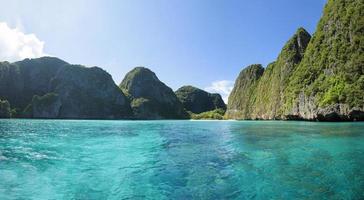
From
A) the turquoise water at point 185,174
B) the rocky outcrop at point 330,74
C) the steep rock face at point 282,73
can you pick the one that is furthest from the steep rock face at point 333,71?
the turquoise water at point 185,174

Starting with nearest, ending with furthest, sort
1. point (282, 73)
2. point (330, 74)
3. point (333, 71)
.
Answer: point (333, 71) → point (330, 74) → point (282, 73)

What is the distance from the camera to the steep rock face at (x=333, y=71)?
78.2 m

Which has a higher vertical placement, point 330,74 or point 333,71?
point 333,71

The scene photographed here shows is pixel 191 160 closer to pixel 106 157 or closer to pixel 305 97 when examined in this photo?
pixel 106 157

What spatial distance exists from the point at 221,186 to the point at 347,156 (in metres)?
9.80

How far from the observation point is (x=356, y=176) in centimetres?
1374

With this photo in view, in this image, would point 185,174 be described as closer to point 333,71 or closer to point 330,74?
point 333,71

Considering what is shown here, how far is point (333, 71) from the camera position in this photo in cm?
9062

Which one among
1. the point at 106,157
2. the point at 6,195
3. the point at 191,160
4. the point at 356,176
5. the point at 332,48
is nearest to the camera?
the point at 6,195

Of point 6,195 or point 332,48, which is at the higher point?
point 332,48

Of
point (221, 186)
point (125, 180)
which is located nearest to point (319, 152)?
point (221, 186)

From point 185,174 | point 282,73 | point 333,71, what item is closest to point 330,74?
point 333,71

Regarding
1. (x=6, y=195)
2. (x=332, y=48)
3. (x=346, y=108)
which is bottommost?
(x=6, y=195)

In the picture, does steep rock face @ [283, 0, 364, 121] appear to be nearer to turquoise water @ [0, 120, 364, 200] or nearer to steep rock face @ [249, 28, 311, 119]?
steep rock face @ [249, 28, 311, 119]
